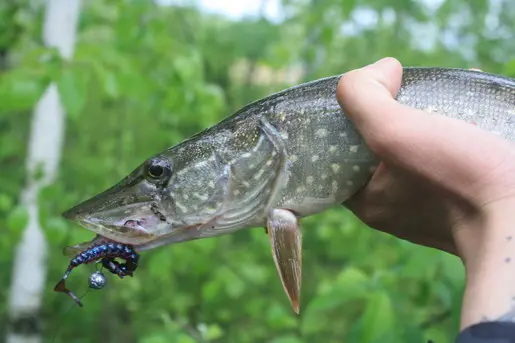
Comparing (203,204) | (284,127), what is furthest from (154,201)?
(284,127)

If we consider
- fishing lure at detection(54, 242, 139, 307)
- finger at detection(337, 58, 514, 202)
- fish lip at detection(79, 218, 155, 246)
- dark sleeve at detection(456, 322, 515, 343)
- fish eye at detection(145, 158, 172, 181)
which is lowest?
fishing lure at detection(54, 242, 139, 307)

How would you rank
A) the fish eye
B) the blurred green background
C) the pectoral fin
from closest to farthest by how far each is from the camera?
the pectoral fin → the fish eye → the blurred green background

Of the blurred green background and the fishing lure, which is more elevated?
the fishing lure

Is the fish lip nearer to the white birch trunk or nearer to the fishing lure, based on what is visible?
the fishing lure

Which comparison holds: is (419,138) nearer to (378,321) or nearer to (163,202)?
(163,202)

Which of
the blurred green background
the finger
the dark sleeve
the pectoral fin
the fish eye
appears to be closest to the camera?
the dark sleeve

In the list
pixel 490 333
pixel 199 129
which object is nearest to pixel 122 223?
pixel 490 333

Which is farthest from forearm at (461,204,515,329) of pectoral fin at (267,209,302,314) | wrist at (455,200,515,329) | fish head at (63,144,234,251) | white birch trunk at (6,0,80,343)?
white birch trunk at (6,0,80,343)

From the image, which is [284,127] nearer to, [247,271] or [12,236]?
[12,236]
